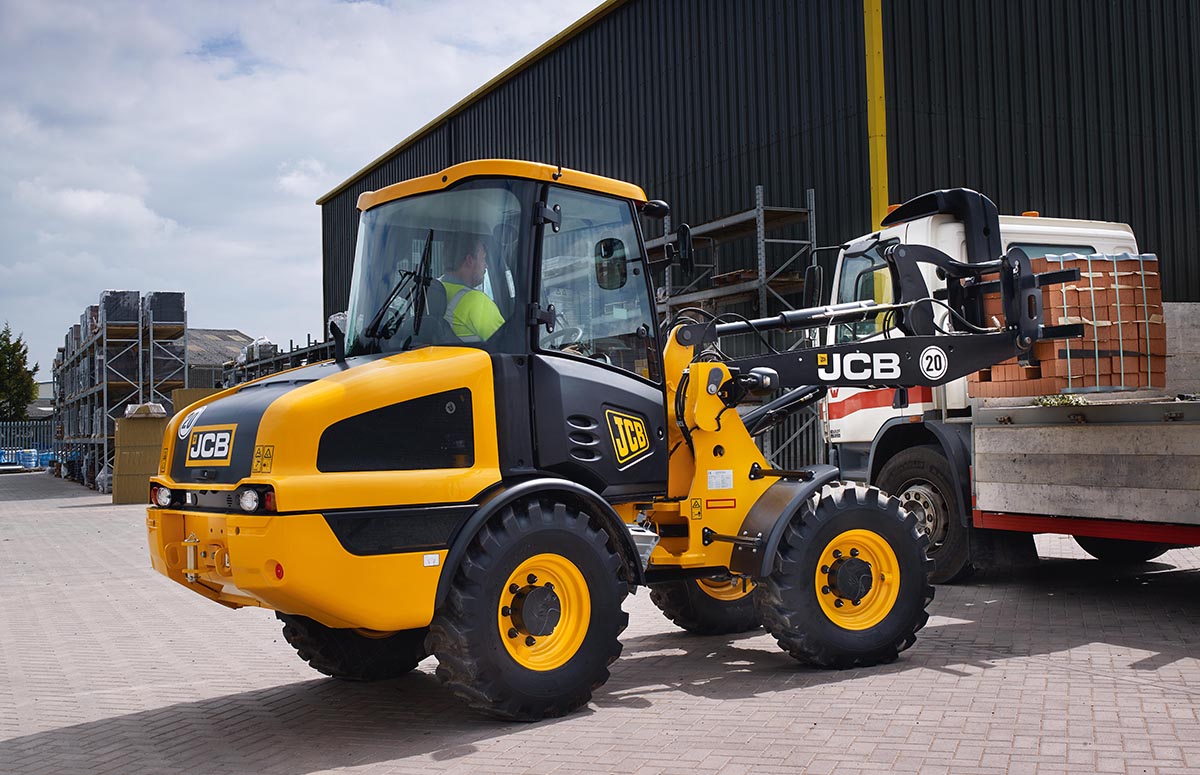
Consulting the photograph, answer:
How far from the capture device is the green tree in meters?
58.8

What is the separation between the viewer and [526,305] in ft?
19.6

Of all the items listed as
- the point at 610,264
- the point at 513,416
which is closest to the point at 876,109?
the point at 610,264

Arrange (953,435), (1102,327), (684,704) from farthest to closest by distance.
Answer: (953,435) → (1102,327) → (684,704)

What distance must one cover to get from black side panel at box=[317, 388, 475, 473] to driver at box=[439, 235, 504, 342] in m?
0.44

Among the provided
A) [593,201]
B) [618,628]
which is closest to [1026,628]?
[618,628]

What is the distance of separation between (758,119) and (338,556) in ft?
47.1

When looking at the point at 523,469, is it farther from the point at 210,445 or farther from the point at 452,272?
the point at 210,445

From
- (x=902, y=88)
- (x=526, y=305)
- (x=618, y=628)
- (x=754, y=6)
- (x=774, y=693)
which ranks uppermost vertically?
(x=754, y=6)

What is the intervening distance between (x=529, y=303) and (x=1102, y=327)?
480 centimetres

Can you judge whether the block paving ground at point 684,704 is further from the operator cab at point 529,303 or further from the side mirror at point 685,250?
the side mirror at point 685,250

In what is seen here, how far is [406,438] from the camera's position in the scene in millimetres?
5465

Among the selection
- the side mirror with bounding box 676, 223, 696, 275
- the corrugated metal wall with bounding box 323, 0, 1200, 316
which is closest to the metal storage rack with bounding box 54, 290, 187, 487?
the corrugated metal wall with bounding box 323, 0, 1200, 316

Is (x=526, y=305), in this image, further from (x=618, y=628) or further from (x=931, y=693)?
(x=931, y=693)

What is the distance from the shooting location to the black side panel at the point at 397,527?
5.20 meters
